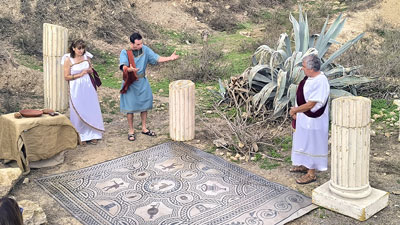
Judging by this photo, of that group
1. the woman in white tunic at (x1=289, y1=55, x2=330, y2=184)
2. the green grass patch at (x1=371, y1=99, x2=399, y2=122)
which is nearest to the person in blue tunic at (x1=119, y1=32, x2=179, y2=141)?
the woman in white tunic at (x1=289, y1=55, x2=330, y2=184)

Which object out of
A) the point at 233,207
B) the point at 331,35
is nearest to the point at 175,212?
the point at 233,207

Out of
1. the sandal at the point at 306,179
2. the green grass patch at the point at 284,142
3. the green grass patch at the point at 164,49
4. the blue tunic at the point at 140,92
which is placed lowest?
the sandal at the point at 306,179

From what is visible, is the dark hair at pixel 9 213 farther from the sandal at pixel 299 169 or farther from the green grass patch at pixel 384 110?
the green grass patch at pixel 384 110

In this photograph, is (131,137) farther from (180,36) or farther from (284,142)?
(180,36)

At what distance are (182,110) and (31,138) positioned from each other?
217cm

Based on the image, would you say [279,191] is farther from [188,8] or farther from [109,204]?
[188,8]

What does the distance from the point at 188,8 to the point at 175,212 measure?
43.1ft

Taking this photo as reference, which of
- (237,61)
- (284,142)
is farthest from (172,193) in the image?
(237,61)

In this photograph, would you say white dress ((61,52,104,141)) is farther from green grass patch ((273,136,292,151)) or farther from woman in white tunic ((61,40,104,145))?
green grass patch ((273,136,292,151))

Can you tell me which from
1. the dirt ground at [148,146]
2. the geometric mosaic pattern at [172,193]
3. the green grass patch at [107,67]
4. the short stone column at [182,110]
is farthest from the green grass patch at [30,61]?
the geometric mosaic pattern at [172,193]

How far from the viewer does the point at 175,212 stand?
5.27 meters

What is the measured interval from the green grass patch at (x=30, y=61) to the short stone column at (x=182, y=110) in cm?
439

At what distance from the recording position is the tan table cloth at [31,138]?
6.05 metres

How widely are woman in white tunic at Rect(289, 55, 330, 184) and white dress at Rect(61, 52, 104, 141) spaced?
301 cm
